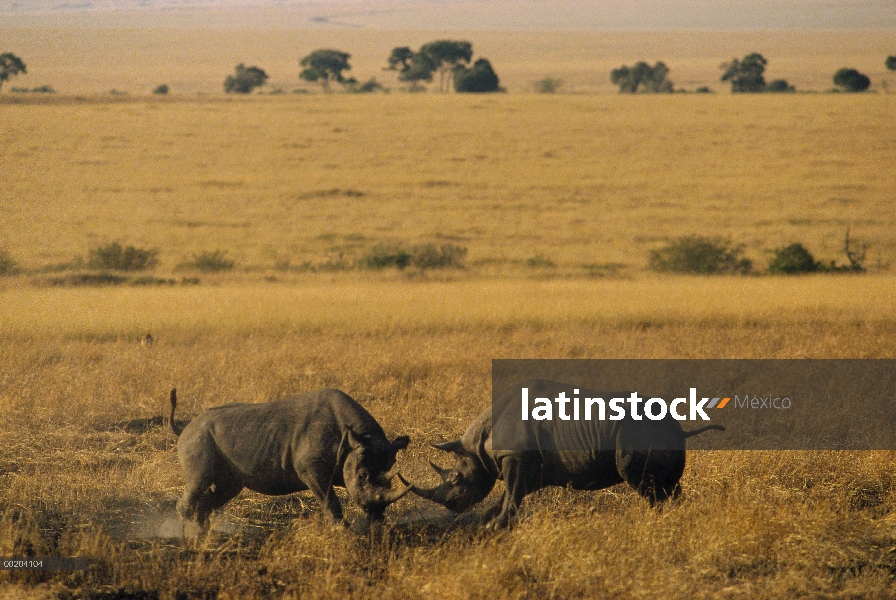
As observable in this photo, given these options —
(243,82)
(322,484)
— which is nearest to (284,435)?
(322,484)

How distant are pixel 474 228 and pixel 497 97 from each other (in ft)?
108

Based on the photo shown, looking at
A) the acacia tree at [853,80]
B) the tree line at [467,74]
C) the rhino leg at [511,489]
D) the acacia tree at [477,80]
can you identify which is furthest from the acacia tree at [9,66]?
the rhino leg at [511,489]

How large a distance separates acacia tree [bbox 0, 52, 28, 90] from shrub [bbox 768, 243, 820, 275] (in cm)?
4966

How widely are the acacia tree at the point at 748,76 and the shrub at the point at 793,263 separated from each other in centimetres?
5221

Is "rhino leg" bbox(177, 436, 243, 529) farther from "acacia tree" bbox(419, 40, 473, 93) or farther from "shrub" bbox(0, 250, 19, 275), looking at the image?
"acacia tree" bbox(419, 40, 473, 93)

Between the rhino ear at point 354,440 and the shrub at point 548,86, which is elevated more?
the shrub at point 548,86

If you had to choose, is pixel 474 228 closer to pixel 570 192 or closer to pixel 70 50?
pixel 570 192

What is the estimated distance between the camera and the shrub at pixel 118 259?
25.9 meters

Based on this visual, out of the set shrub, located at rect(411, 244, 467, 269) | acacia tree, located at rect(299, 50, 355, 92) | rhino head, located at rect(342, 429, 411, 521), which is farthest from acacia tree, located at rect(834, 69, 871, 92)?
rhino head, located at rect(342, 429, 411, 521)

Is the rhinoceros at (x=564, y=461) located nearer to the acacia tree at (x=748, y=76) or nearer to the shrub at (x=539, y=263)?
the shrub at (x=539, y=263)

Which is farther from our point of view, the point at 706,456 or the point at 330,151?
the point at 330,151

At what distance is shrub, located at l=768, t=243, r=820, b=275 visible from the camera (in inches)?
1001

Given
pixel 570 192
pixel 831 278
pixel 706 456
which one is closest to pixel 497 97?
pixel 570 192

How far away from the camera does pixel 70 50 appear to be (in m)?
66.1
